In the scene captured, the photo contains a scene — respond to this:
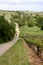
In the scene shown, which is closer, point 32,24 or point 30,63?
point 30,63

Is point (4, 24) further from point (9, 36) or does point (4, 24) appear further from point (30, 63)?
point (30, 63)

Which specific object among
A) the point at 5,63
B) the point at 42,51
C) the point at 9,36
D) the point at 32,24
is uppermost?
the point at 42,51

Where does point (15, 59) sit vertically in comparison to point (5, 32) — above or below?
above

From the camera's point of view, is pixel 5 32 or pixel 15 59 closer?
pixel 15 59

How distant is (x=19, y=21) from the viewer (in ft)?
390

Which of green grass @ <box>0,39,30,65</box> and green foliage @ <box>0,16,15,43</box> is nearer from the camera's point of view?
green grass @ <box>0,39,30,65</box>

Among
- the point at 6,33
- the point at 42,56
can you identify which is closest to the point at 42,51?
the point at 42,56

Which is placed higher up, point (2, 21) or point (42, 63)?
point (42, 63)

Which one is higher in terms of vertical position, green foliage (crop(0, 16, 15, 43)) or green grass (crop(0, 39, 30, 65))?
green grass (crop(0, 39, 30, 65))

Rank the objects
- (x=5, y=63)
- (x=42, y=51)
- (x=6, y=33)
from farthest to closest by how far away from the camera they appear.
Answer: (x=6, y=33) < (x=5, y=63) < (x=42, y=51)

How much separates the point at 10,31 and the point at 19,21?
53.1m

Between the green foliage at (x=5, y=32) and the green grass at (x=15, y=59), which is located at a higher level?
the green grass at (x=15, y=59)

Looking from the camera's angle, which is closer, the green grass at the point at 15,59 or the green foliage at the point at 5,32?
the green grass at the point at 15,59

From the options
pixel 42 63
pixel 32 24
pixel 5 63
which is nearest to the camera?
pixel 42 63
